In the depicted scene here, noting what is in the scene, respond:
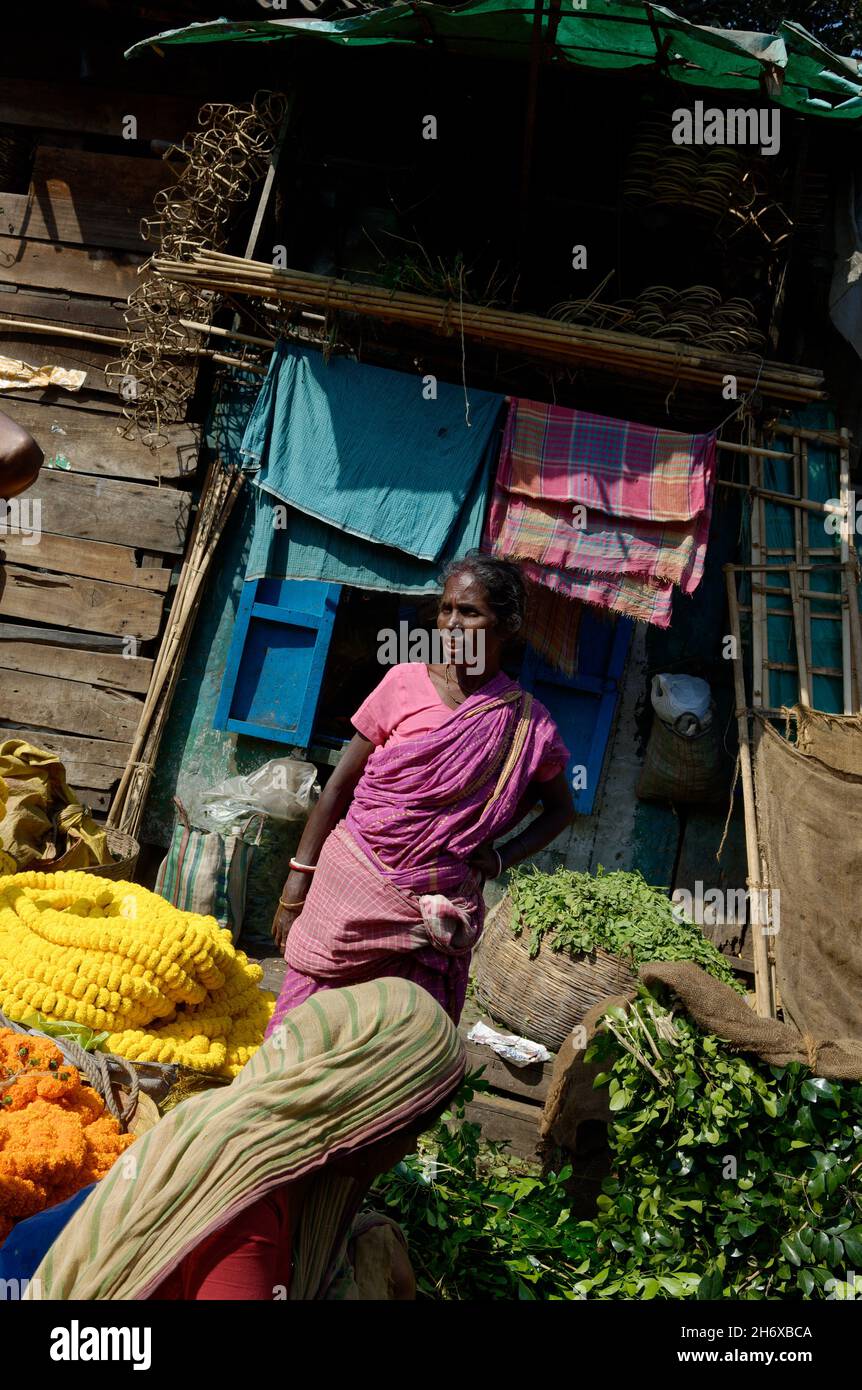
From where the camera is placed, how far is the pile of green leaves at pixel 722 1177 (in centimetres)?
311

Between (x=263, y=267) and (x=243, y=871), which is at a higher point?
(x=263, y=267)

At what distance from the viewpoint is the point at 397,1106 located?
6.01ft

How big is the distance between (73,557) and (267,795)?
209 cm

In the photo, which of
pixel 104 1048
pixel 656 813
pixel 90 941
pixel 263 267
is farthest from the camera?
pixel 656 813

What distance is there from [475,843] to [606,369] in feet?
12.9

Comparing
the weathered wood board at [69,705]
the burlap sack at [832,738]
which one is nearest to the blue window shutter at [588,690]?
the burlap sack at [832,738]

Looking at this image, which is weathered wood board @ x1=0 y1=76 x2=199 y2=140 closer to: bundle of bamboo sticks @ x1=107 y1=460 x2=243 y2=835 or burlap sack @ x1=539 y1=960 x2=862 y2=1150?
bundle of bamboo sticks @ x1=107 y1=460 x2=243 y2=835

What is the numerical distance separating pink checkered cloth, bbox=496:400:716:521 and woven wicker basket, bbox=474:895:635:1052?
2.41m

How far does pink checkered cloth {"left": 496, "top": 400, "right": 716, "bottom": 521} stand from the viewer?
20.7 ft

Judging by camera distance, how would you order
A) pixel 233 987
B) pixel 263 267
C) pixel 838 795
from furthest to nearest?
pixel 263 267, pixel 838 795, pixel 233 987

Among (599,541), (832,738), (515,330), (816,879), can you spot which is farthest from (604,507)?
(816,879)

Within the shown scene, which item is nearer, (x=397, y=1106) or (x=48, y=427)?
(x=397, y=1106)
